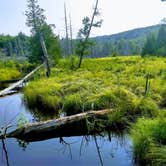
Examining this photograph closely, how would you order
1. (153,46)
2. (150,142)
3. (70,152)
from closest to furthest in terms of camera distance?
(150,142)
(70,152)
(153,46)

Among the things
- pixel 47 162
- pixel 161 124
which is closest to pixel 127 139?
pixel 161 124

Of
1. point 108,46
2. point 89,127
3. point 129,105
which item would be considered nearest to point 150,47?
point 129,105

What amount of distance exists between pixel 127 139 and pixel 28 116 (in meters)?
4.96

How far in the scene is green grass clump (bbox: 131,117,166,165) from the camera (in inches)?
254

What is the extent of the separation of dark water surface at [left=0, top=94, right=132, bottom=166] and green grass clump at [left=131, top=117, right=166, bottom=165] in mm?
393

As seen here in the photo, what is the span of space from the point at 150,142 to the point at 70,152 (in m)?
2.21

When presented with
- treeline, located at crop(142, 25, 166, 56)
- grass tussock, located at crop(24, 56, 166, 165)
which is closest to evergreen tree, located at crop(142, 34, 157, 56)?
treeline, located at crop(142, 25, 166, 56)

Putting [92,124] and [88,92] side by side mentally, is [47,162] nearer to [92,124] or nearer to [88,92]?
[92,124]

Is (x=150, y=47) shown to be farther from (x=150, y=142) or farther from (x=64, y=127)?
(x=150, y=142)

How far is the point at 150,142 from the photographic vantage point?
684 cm

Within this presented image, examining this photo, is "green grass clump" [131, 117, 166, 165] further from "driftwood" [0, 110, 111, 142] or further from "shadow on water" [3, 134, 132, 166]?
"driftwood" [0, 110, 111, 142]

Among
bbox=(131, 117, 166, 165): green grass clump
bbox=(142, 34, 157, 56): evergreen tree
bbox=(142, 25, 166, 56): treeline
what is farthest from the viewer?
bbox=(142, 34, 157, 56): evergreen tree

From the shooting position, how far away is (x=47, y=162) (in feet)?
24.3

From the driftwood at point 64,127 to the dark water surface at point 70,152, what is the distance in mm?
262
